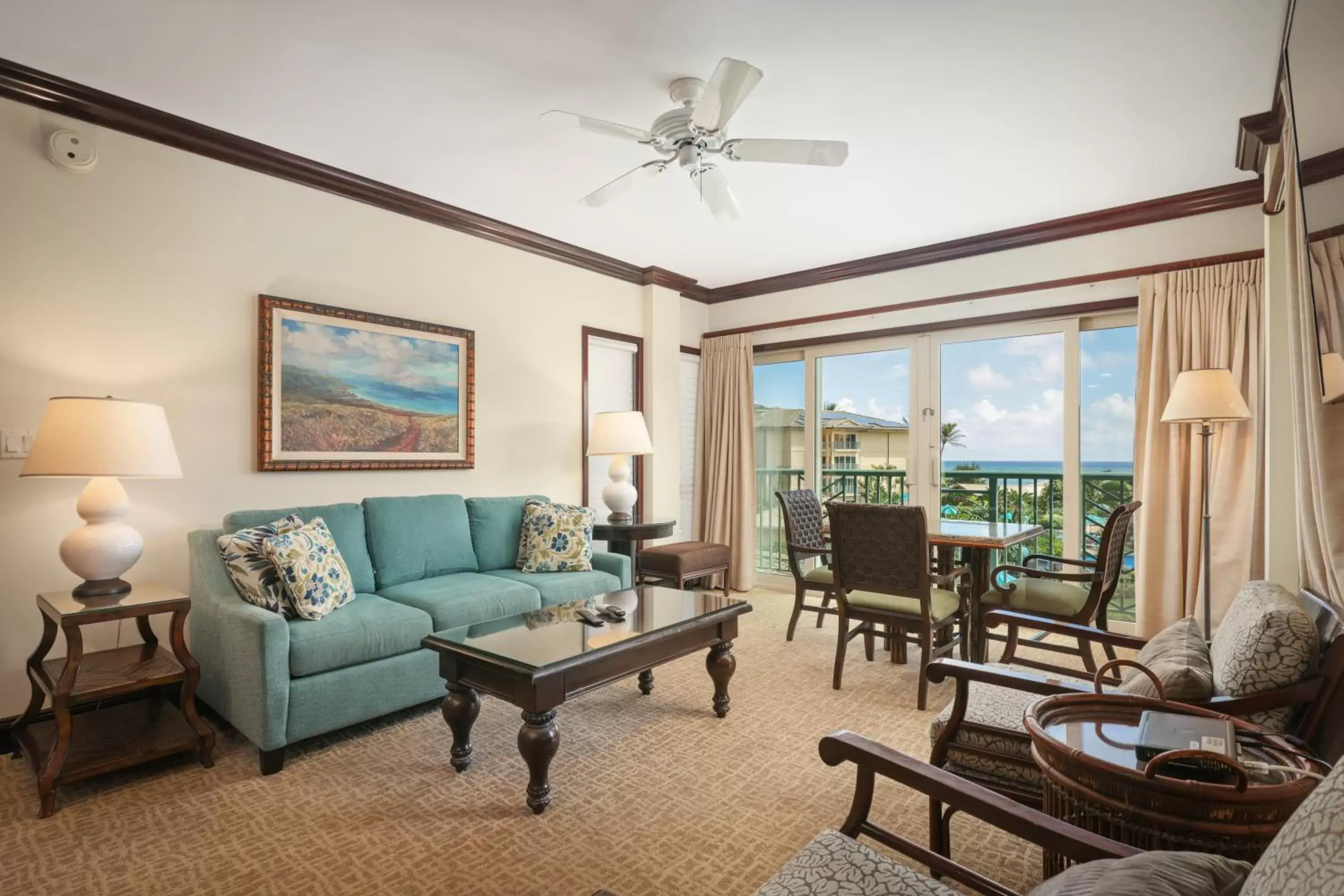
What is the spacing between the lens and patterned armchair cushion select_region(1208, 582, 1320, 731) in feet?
4.67

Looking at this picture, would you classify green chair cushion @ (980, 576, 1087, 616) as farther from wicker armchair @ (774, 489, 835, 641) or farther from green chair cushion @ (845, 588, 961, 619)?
wicker armchair @ (774, 489, 835, 641)

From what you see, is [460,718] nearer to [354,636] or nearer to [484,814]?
[484,814]

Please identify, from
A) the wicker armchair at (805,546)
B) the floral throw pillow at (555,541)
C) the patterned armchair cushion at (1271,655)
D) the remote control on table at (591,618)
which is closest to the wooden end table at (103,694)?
the remote control on table at (591,618)

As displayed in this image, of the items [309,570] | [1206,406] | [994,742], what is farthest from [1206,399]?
[309,570]

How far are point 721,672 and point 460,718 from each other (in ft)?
3.63

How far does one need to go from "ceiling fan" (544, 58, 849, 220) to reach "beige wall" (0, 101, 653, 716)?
141 cm

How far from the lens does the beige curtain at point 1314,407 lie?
59.2 inches

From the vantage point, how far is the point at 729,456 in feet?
18.8

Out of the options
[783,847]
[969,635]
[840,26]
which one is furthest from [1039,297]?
[783,847]

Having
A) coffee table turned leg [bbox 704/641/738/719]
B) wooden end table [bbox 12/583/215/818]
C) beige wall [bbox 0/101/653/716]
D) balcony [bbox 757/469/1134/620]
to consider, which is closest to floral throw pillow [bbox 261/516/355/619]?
wooden end table [bbox 12/583/215/818]

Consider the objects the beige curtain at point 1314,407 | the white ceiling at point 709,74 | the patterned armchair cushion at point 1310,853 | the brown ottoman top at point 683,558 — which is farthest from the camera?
the brown ottoman top at point 683,558

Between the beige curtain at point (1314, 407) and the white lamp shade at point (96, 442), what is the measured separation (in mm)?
3533

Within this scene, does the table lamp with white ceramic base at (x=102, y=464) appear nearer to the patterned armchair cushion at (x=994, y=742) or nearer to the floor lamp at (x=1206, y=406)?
the patterned armchair cushion at (x=994, y=742)

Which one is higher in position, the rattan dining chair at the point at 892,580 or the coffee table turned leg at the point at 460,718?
the rattan dining chair at the point at 892,580
